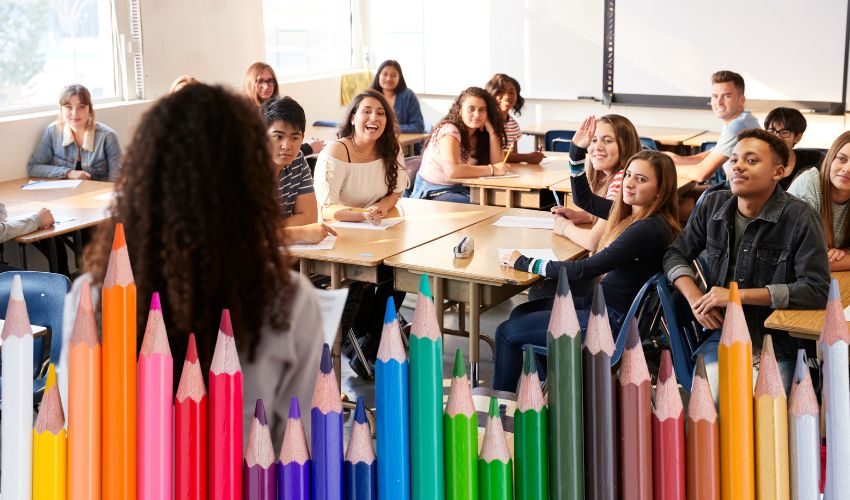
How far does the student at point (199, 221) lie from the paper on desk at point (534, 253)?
110 inches

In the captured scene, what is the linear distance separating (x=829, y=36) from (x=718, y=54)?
34.6 inches

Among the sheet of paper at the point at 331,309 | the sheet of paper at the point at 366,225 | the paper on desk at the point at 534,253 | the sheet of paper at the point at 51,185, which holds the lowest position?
the paper on desk at the point at 534,253

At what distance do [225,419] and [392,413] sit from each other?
159 millimetres

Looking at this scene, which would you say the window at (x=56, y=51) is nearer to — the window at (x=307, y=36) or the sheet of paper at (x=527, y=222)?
the window at (x=307, y=36)

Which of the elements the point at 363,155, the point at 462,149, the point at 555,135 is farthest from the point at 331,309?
the point at 555,135

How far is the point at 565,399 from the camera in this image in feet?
3.14

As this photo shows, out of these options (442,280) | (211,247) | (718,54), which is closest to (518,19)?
(718,54)

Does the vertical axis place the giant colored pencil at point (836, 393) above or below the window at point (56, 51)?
below

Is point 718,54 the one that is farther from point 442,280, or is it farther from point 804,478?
point 804,478

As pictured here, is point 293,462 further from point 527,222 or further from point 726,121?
point 726,121

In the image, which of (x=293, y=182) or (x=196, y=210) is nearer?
(x=196, y=210)

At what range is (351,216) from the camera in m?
4.52

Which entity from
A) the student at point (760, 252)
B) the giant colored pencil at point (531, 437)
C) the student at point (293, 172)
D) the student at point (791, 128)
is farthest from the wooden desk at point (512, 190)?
the giant colored pencil at point (531, 437)

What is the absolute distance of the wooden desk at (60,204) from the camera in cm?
470
